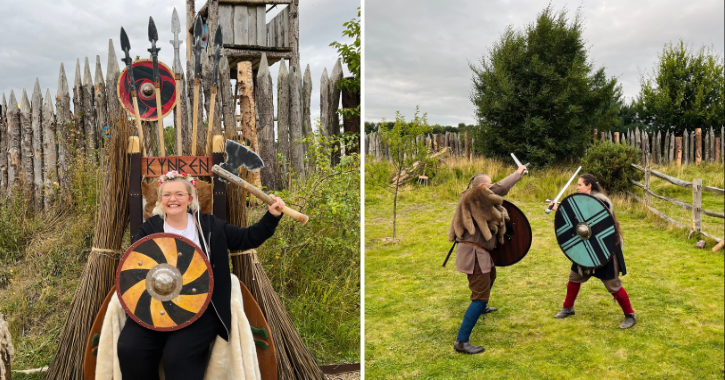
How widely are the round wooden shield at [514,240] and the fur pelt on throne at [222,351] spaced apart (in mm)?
1677

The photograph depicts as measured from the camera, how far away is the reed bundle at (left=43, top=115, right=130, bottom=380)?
7.54 feet

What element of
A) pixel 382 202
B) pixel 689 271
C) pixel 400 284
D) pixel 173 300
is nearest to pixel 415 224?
pixel 382 202

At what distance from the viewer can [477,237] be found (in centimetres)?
295

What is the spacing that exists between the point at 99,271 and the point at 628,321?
3050 mm

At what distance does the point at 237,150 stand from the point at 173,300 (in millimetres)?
677

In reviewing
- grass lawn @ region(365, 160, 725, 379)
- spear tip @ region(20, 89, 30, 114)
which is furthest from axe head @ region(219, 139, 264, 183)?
spear tip @ region(20, 89, 30, 114)

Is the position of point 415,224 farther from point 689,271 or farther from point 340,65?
point 689,271

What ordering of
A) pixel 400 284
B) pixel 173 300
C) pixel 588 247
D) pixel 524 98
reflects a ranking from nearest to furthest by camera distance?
pixel 173 300
pixel 588 247
pixel 400 284
pixel 524 98

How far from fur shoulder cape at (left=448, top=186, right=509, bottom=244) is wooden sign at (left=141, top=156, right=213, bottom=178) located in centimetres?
152

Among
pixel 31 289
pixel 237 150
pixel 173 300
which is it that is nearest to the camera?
pixel 173 300

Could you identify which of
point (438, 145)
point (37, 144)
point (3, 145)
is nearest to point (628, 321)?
point (37, 144)

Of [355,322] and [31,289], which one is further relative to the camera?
[31,289]

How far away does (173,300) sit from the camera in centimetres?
189

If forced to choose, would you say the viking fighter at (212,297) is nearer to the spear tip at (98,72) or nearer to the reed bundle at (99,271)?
the reed bundle at (99,271)
